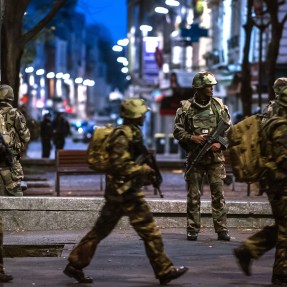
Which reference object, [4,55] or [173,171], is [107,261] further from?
[173,171]

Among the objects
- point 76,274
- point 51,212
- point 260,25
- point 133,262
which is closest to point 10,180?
point 51,212

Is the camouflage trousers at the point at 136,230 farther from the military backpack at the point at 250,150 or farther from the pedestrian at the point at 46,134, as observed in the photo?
the pedestrian at the point at 46,134

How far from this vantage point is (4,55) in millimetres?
21297

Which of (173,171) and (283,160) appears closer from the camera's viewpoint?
(283,160)

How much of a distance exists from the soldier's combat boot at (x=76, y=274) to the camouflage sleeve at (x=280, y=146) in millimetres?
2035

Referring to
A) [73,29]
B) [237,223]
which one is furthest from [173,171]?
[73,29]

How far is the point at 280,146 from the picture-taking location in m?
9.76

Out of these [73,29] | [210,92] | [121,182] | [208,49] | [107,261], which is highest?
[73,29]

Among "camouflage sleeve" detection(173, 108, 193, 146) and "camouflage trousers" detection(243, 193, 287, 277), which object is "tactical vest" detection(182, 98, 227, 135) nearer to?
"camouflage sleeve" detection(173, 108, 193, 146)

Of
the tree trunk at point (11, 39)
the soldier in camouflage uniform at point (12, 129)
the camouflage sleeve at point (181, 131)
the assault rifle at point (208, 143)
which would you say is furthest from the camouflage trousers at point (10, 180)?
the tree trunk at point (11, 39)

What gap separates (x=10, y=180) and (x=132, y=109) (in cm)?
504

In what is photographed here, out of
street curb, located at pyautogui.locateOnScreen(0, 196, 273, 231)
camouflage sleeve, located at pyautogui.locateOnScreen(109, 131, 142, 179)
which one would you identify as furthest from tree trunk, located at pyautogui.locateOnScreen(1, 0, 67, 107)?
camouflage sleeve, located at pyautogui.locateOnScreen(109, 131, 142, 179)

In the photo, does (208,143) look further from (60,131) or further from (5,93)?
(60,131)

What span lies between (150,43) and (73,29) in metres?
100
